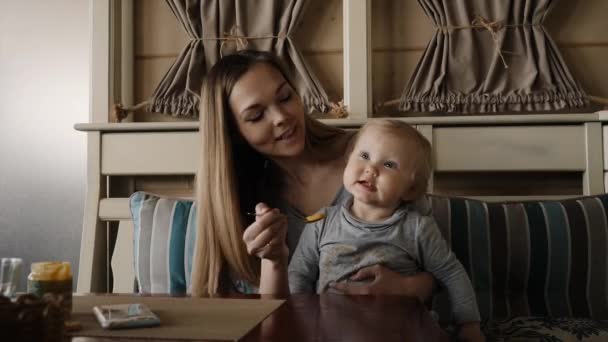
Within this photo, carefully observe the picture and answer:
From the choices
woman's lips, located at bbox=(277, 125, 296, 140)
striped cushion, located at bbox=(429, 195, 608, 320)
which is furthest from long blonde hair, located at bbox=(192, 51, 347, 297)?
striped cushion, located at bbox=(429, 195, 608, 320)

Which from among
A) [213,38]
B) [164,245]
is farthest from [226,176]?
[213,38]

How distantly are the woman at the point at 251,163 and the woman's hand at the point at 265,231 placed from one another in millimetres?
139

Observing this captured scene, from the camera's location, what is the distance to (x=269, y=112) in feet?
5.62

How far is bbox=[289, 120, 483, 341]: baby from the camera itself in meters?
1.38

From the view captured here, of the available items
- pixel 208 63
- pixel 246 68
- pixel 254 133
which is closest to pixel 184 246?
pixel 254 133

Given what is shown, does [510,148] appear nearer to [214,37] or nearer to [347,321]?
[214,37]

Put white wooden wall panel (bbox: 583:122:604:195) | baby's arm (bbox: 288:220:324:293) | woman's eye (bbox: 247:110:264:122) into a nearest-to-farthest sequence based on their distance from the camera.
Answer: baby's arm (bbox: 288:220:324:293), woman's eye (bbox: 247:110:264:122), white wooden wall panel (bbox: 583:122:604:195)

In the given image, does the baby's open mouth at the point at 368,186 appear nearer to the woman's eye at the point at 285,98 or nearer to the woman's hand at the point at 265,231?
the woman's hand at the point at 265,231

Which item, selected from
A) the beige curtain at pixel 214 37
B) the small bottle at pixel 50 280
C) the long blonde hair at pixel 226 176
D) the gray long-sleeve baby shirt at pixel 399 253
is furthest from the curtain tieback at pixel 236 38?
the small bottle at pixel 50 280

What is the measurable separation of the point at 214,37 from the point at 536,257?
137cm

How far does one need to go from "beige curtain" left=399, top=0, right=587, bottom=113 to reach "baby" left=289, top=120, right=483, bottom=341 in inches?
31.9

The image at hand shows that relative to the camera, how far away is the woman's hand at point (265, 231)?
1.25 m

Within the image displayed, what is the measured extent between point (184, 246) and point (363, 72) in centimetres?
85

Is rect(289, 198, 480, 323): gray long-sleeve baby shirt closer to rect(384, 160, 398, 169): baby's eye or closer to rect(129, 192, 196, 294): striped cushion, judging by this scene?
rect(384, 160, 398, 169): baby's eye
